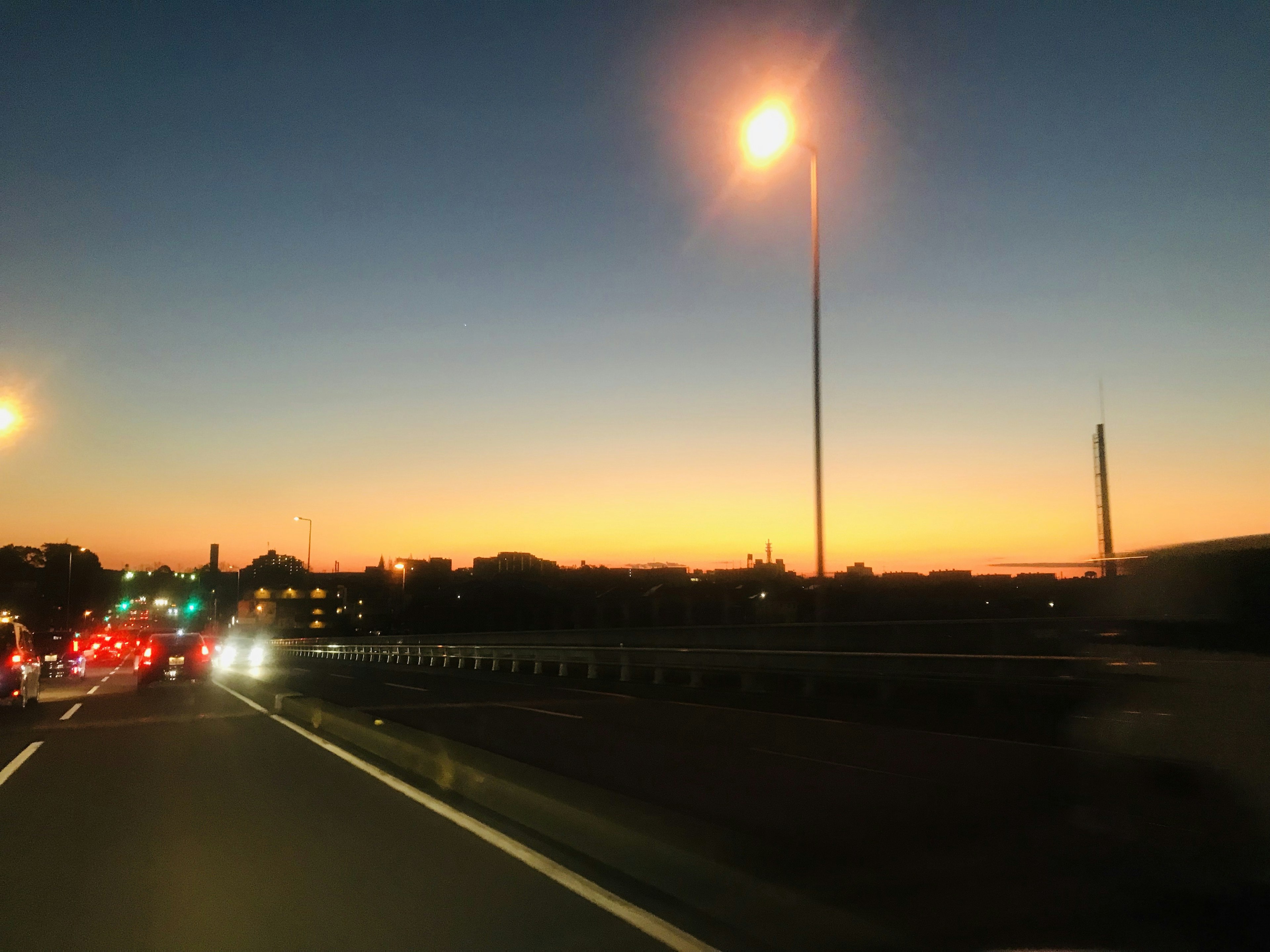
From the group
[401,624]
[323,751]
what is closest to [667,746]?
[323,751]

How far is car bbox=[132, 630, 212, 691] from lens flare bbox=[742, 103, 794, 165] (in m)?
25.9

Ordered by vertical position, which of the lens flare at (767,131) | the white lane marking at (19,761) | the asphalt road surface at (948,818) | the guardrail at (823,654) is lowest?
the white lane marking at (19,761)

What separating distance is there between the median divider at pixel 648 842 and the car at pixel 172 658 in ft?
78.0

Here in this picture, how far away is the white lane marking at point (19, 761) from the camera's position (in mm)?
13266

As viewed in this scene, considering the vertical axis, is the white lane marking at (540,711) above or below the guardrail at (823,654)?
below

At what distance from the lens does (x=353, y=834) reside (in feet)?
30.4

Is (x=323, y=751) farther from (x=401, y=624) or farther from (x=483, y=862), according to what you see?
(x=401, y=624)

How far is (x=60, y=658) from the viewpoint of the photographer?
165ft

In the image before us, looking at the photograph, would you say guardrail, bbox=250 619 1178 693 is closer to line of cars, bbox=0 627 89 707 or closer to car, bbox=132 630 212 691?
car, bbox=132 630 212 691

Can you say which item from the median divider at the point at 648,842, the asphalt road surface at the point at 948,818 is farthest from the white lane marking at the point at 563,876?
the asphalt road surface at the point at 948,818

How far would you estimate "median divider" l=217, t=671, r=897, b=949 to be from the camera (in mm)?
5695

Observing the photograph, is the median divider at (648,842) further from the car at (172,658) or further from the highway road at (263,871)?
the car at (172,658)

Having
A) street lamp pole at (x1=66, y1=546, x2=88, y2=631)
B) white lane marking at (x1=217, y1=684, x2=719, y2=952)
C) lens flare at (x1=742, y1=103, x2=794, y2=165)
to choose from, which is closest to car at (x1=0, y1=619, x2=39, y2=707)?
white lane marking at (x1=217, y1=684, x2=719, y2=952)

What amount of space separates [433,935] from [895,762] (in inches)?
322
